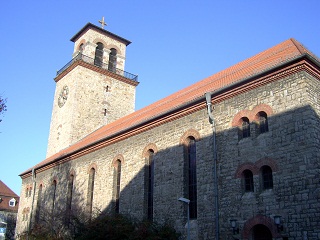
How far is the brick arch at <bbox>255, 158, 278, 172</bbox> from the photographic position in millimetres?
12461

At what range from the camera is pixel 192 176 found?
1565 cm

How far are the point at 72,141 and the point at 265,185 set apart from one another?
61.5ft

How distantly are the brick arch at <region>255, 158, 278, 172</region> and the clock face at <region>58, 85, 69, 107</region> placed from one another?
21.1m

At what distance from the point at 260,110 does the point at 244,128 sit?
98 centimetres

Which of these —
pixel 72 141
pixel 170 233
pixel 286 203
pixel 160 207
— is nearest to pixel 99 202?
pixel 160 207

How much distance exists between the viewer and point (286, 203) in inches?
465

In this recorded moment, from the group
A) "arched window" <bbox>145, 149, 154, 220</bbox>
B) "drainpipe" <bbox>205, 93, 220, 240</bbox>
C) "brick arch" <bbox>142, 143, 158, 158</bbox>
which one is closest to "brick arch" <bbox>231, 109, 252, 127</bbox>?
"drainpipe" <bbox>205, 93, 220, 240</bbox>

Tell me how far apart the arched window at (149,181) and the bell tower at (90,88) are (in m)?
12.0

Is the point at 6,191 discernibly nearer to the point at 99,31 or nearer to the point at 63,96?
the point at 63,96

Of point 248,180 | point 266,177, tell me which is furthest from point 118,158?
point 266,177

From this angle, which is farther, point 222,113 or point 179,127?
point 179,127

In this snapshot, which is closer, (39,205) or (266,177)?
(266,177)

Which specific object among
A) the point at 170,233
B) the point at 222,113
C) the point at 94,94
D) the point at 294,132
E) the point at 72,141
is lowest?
the point at 170,233

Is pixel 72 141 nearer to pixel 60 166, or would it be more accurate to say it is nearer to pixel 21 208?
pixel 60 166
